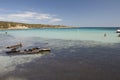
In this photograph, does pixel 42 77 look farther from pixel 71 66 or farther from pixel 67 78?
pixel 71 66

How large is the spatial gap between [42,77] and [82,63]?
22.6 ft

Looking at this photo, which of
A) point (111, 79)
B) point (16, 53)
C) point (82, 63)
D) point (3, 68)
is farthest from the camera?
point (16, 53)

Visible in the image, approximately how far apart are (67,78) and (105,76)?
146 inches

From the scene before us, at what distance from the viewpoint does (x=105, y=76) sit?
16.5 metres

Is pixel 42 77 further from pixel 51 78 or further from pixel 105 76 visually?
pixel 105 76

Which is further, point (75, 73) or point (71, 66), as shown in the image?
point (71, 66)

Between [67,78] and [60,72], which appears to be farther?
[60,72]

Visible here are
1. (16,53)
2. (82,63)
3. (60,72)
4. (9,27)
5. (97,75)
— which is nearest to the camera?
(97,75)

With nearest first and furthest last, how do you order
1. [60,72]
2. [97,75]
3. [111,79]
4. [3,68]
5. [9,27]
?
[111,79] < [97,75] < [60,72] < [3,68] < [9,27]

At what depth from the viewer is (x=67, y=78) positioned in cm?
1617

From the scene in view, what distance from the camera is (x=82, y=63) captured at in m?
21.7

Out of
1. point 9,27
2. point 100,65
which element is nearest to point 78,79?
point 100,65

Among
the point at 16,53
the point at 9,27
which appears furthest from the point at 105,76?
the point at 9,27

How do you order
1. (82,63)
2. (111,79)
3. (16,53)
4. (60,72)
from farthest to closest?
(16,53) < (82,63) < (60,72) < (111,79)
